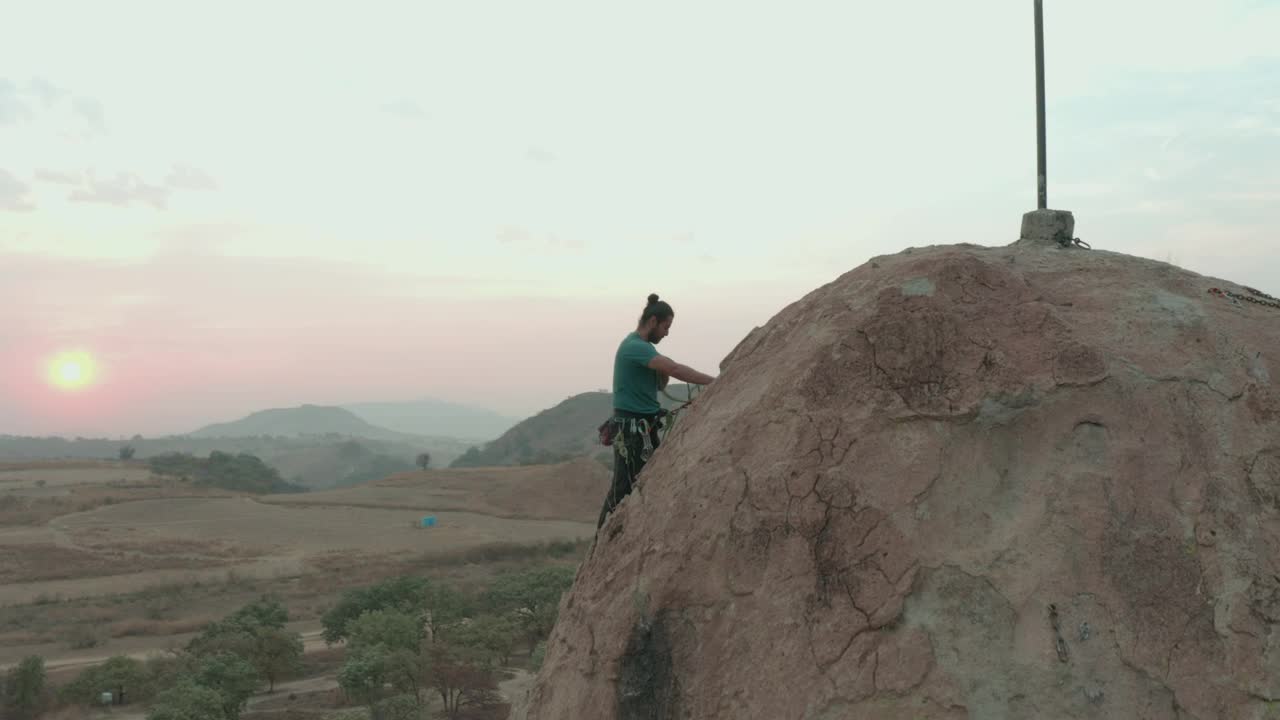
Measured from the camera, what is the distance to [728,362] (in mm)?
4848

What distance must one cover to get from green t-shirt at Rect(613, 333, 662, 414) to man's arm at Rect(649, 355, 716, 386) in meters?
0.07

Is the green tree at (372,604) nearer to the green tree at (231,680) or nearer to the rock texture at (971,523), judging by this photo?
the green tree at (231,680)

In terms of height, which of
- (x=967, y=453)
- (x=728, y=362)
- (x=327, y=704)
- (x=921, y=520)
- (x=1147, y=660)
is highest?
(x=728, y=362)

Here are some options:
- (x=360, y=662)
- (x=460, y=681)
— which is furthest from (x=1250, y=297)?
(x=360, y=662)

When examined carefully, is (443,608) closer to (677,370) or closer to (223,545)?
(677,370)

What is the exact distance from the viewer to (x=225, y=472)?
245ft

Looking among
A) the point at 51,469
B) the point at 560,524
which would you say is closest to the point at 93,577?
the point at 560,524

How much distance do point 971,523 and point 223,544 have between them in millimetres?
41857

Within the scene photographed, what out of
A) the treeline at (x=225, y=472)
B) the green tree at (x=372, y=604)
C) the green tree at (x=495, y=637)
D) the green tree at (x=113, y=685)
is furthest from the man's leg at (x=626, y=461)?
the treeline at (x=225, y=472)

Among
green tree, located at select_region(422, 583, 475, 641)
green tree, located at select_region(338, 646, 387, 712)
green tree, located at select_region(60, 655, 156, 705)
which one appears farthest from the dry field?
green tree, located at select_region(338, 646, 387, 712)

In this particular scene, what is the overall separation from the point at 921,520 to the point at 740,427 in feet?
2.70

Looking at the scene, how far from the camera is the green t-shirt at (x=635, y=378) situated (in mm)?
4922

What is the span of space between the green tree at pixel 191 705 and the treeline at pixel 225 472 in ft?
176

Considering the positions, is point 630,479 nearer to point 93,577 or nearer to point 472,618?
point 472,618
